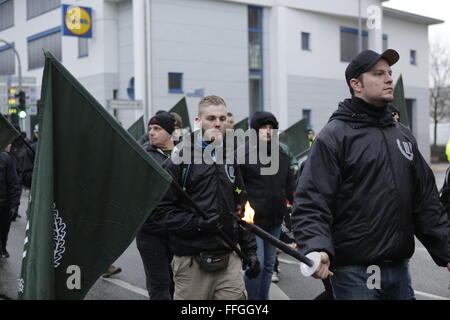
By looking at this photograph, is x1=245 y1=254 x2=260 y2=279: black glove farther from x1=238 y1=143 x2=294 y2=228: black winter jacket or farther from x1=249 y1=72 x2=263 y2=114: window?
x1=249 y1=72 x2=263 y2=114: window

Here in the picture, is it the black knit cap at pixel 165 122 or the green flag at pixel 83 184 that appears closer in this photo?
the green flag at pixel 83 184

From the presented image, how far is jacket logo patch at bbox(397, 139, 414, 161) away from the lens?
10.8 ft

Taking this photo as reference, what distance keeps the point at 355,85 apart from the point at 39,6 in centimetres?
3267

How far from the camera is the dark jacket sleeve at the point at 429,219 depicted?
3311 millimetres

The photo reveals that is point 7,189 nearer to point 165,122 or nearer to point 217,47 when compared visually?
point 165,122

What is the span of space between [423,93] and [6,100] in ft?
87.1

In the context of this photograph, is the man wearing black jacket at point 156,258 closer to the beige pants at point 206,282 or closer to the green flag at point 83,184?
the beige pants at point 206,282

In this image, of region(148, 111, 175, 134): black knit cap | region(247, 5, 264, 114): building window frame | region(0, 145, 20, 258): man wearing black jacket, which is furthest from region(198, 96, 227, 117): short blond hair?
region(247, 5, 264, 114): building window frame

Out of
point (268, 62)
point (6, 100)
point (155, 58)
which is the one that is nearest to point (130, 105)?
point (155, 58)

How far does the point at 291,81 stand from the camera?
101 ft

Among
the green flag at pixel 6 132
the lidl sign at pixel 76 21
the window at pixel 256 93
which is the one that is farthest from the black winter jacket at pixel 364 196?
the window at pixel 256 93

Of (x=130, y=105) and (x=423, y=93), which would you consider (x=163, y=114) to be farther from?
(x=423, y=93)

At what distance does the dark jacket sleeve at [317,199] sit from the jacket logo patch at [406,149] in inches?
15.4

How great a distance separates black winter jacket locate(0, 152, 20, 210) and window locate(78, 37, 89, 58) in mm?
20889
